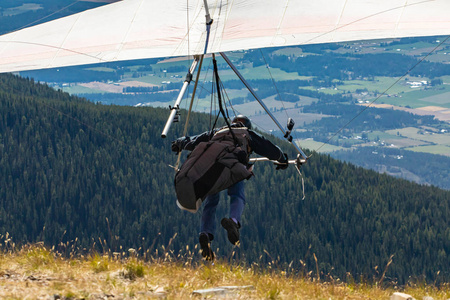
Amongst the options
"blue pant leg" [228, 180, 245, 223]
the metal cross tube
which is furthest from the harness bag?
the metal cross tube

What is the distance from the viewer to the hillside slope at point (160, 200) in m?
148

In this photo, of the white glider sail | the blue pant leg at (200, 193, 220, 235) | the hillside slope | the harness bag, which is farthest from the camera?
the hillside slope

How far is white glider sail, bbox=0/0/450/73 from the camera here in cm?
877

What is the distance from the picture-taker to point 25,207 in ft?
514

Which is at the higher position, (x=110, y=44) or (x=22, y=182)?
(x=110, y=44)

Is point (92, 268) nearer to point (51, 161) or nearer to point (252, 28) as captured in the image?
point (252, 28)

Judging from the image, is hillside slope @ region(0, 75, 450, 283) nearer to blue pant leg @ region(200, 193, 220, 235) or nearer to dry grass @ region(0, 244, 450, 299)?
blue pant leg @ region(200, 193, 220, 235)

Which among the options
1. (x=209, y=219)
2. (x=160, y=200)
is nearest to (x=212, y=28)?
(x=209, y=219)

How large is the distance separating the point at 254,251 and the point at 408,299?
450 feet

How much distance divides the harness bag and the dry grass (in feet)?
2.60

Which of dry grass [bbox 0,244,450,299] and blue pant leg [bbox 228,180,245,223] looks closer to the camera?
dry grass [bbox 0,244,450,299]

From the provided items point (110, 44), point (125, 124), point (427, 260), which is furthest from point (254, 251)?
point (110, 44)

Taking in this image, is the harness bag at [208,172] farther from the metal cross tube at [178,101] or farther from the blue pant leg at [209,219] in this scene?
the blue pant leg at [209,219]

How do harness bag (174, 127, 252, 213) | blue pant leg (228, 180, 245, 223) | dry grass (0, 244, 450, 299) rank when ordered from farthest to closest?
blue pant leg (228, 180, 245, 223) < harness bag (174, 127, 252, 213) < dry grass (0, 244, 450, 299)
